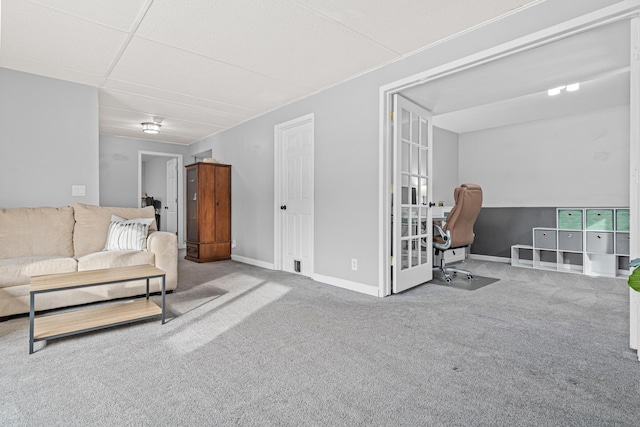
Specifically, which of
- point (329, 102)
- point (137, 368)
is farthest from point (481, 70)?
point (137, 368)

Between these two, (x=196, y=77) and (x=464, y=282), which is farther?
(x=464, y=282)

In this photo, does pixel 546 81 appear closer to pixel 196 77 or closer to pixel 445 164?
pixel 445 164

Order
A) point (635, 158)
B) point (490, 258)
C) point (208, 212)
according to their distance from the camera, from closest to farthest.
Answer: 1. point (635, 158)
2. point (208, 212)
3. point (490, 258)

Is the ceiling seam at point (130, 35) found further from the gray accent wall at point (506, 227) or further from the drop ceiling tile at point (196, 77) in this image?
the gray accent wall at point (506, 227)

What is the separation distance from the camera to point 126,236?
11.0 feet

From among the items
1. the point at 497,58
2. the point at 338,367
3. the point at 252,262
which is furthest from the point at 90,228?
the point at 497,58

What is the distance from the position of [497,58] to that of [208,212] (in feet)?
15.2

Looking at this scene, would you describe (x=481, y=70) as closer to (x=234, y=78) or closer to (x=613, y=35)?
(x=613, y=35)

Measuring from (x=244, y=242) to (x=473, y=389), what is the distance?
439 centimetres

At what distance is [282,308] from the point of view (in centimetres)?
294

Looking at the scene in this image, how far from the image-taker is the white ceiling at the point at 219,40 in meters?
2.33

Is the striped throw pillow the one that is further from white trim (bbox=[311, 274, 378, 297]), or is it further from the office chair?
the office chair

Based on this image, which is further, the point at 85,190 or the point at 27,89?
the point at 85,190

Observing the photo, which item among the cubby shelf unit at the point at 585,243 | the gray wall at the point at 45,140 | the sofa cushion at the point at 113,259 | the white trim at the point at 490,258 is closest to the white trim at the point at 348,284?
the sofa cushion at the point at 113,259
